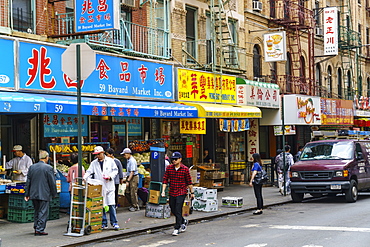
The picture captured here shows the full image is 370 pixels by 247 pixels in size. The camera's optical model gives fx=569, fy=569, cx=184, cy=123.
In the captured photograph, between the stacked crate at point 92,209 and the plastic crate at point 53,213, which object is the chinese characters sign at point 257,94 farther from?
the stacked crate at point 92,209

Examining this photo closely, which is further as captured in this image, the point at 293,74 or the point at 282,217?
the point at 293,74

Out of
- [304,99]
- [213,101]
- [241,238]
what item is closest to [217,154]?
[213,101]

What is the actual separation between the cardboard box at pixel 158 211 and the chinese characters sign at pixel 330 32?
69.4 ft

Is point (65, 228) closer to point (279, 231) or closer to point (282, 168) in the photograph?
point (279, 231)

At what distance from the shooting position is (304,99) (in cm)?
2795

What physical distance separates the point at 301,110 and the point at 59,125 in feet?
48.8

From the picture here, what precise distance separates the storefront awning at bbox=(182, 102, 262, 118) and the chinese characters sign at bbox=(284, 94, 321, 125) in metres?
3.91

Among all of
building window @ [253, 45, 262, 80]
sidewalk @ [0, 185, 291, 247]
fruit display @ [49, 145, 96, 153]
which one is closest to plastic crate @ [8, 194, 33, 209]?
sidewalk @ [0, 185, 291, 247]

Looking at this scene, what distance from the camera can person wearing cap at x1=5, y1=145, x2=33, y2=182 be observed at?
1414 cm

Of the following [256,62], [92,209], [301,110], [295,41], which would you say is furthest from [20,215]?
[295,41]

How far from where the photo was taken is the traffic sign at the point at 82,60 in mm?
11891

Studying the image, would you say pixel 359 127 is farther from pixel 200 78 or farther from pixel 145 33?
pixel 145 33

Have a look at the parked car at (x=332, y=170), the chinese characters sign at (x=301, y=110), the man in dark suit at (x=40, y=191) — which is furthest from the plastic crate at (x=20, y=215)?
the chinese characters sign at (x=301, y=110)

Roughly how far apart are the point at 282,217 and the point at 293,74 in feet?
58.0
